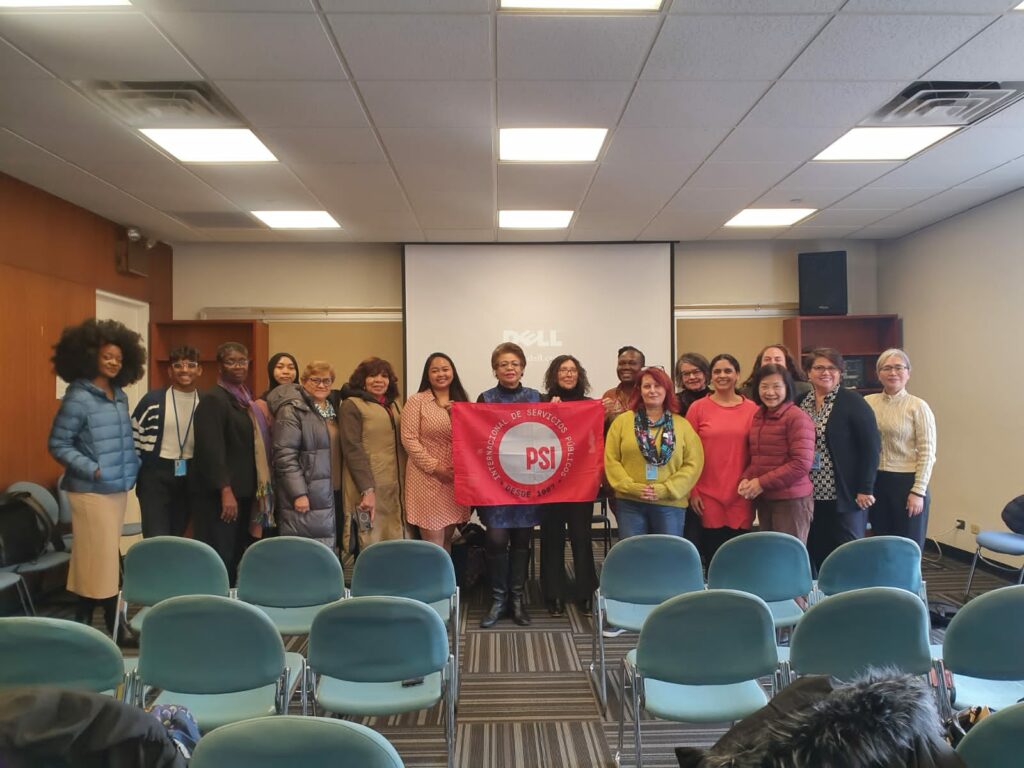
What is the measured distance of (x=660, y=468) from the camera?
3582 millimetres

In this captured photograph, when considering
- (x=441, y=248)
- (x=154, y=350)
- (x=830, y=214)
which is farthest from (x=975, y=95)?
(x=154, y=350)

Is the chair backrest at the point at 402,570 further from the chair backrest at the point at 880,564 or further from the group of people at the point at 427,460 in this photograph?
the chair backrest at the point at 880,564

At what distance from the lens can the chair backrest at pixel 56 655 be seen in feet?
5.83

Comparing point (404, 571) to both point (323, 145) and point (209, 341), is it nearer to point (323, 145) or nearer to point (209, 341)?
point (323, 145)

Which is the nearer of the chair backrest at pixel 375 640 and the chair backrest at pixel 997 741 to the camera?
the chair backrest at pixel 997 741

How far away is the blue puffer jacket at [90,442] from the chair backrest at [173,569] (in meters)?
0.83

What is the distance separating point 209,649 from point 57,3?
8.44ft

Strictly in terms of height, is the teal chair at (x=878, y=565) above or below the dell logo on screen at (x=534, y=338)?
below

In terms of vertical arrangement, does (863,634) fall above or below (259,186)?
below

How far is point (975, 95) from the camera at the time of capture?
11.1 feet

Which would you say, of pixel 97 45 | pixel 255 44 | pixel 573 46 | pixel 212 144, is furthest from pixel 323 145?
pixel 573 46

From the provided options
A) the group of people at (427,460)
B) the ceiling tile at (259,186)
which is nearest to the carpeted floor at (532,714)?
the group of people at (427,460)

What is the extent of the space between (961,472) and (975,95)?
371cm

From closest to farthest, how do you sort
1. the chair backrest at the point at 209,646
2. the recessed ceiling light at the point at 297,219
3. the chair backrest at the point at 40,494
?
the chair backrest at the point at 209,646 → the chair backrest at the point at 40,494 → the recessed ceiling light at the point at 297,219
